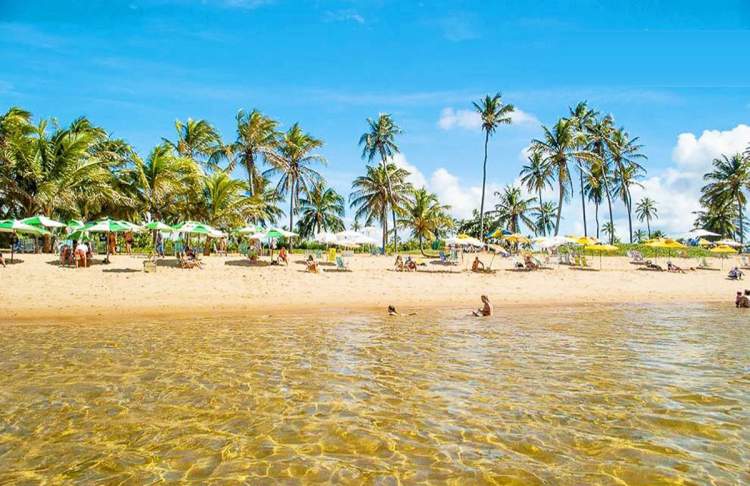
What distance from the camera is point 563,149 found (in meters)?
44.6

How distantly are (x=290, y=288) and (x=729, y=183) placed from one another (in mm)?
55459

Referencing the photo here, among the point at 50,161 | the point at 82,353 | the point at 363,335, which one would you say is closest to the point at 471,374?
the point at 363,335

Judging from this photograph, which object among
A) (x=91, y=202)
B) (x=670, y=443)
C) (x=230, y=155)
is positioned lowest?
(x=670, y=443)

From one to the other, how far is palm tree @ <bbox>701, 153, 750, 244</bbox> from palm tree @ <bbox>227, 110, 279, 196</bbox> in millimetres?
50842

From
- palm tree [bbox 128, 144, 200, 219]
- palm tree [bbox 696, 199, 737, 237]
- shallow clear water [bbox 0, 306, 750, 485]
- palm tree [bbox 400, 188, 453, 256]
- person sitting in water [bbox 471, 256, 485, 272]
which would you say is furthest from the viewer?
palm tree [bbox 696, 199, 737, 237]

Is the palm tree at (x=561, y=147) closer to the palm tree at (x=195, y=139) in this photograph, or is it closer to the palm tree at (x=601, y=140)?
the palm tree at (x=601, y=140)

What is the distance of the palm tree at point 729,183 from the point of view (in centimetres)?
5284

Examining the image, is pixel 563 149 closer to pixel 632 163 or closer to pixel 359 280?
pixel 632 163

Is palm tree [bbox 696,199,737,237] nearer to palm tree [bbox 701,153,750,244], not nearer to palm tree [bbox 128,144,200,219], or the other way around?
palm tree [bbox 701,153,750,244]

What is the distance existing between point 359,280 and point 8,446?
61.5 feet

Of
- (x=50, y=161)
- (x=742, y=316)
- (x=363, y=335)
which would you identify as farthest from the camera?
(x=50, y=161)

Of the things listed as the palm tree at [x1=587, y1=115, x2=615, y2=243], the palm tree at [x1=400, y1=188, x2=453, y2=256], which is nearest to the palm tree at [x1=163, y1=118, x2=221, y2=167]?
the palm tree at [x1=400, y1=188, x2=453, y2=256]

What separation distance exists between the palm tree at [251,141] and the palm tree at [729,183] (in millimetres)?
50842

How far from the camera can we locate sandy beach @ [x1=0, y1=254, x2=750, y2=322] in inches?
664
